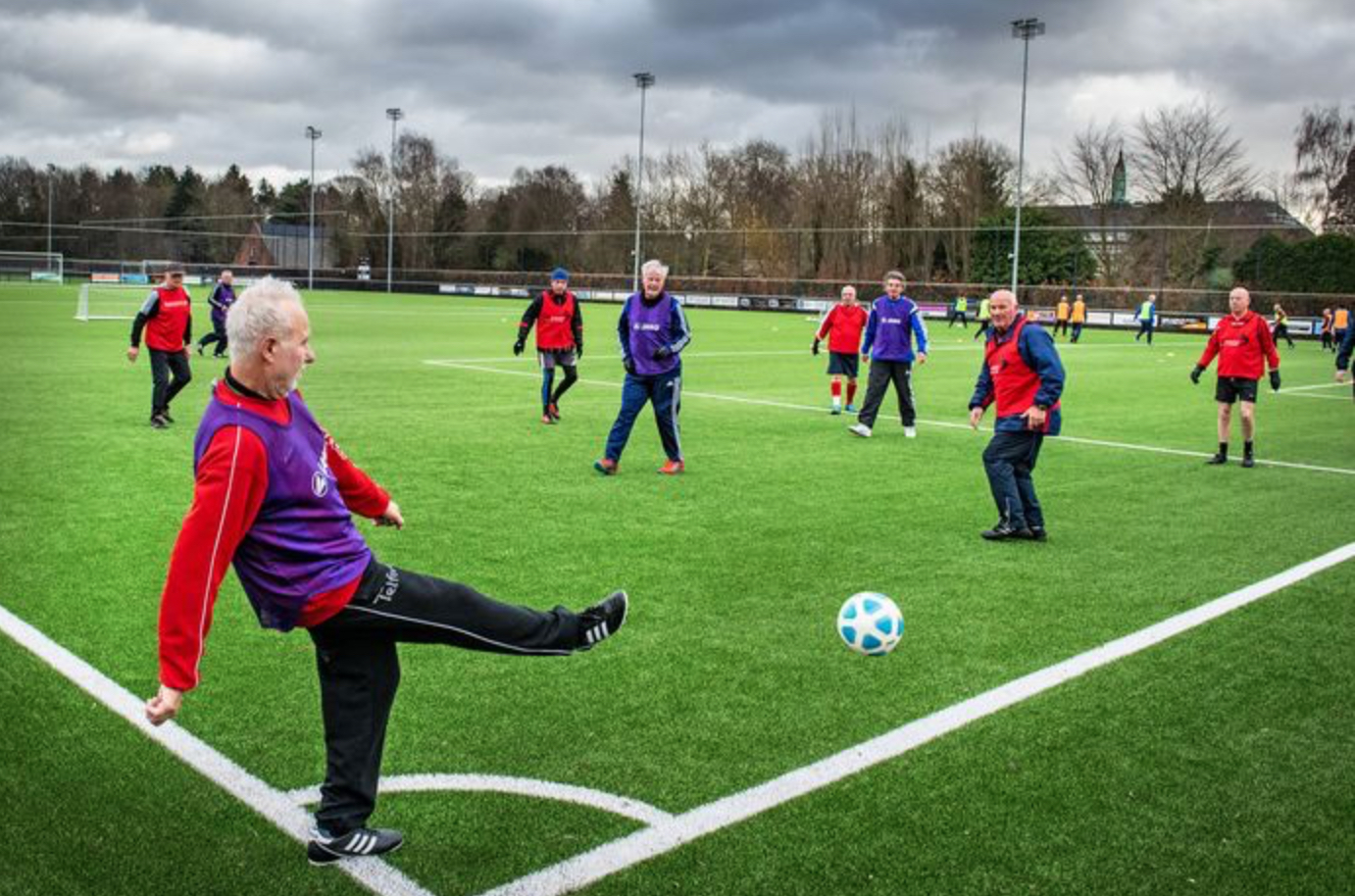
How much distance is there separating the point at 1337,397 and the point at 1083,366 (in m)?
6.79

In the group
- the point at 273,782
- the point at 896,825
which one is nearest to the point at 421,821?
the point at 273,782

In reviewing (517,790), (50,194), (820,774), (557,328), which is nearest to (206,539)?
(517,790)

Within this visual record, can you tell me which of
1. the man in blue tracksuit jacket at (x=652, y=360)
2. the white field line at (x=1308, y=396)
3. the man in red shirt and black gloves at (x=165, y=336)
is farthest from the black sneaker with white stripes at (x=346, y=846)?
the white field line at (x=1308, y=396)

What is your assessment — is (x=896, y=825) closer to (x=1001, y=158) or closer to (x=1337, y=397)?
(x=1337, y=397)

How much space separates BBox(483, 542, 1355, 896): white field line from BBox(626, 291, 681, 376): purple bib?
585cm

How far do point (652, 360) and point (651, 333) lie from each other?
10.4 inches

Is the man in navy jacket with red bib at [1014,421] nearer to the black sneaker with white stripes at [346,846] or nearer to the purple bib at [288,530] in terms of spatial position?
the black sneaker with white stripes at [346,846]

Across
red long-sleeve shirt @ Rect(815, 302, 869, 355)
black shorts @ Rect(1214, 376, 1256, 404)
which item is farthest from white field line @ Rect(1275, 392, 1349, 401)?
red long-sleeve shirt @ Rect(815, 302, 869, 355)

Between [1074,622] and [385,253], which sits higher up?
[385,253]

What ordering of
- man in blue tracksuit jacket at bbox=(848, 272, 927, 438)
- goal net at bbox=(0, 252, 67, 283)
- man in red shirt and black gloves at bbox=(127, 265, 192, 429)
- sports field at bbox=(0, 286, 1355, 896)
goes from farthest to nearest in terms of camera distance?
goal net at bbox=(0, 252, 67, 283), man in blue tracksuit jacket at bbox=(848, 272, 927, 438), man in red shirt and black gloves at bbox=(127, 265, 192, 429), sports field at bbox=(0, 286, 1355, 896)

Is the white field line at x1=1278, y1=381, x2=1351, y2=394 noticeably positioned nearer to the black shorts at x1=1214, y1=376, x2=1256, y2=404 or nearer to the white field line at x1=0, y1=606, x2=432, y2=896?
the black shorts at x1=1214, y1=376, x2=1256, y2=404

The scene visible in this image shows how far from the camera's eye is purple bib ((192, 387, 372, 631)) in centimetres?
333

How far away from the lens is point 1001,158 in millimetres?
70500

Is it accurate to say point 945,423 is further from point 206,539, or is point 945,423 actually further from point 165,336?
point 206,539
